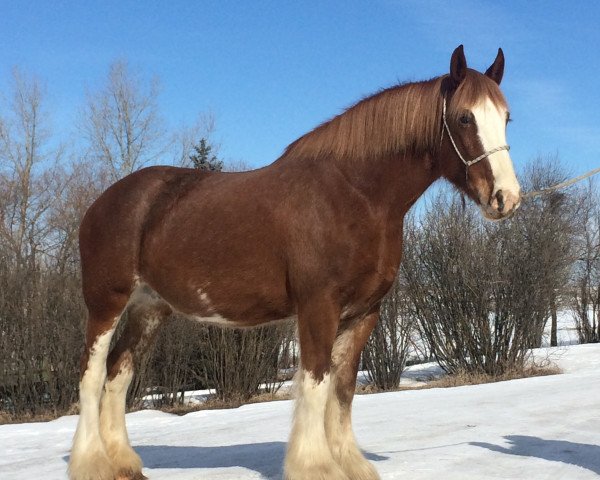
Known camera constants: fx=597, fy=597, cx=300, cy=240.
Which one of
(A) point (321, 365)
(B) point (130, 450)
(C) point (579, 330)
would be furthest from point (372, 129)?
(C) point (579, 330)

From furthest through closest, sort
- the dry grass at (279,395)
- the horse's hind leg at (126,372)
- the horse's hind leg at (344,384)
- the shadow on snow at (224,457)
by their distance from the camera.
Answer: the dry grass at (279,395) < the shadow on snow at (224,457) < the horse's hind leg at (126,372) < the horse's hind leg at (344,384)

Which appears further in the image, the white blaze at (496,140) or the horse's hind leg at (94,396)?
the horse's hind leg at (94,396)

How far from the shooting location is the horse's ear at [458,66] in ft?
10.7

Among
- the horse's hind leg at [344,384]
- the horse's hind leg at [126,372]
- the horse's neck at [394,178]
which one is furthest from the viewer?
the horse's hind leg at [126,372]

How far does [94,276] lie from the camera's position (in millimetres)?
4016

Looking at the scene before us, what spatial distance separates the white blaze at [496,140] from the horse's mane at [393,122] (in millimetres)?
69

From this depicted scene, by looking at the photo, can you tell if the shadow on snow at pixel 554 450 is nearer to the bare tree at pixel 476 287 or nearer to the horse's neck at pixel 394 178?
the horse's neck at pixel 394 178

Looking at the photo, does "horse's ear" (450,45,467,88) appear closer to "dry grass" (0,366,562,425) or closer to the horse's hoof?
the horse's hoof

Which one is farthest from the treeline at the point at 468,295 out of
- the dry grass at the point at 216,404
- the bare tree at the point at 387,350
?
the dry grass at the point at 216,404

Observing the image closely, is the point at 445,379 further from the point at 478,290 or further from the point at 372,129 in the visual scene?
the point at 372,129

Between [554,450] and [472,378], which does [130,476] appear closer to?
[554,450]

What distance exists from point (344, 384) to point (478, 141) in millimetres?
1657

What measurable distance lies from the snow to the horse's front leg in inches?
27.0

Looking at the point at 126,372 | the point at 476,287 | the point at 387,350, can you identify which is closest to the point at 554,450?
the point at 126,372
